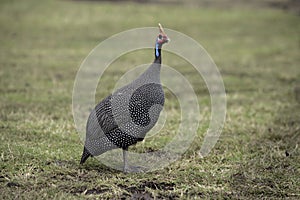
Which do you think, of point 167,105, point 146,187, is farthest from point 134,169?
point 167,105

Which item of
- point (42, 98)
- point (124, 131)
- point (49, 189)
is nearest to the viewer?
point (49, 189)

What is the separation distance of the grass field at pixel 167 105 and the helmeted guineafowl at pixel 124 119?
11.8 inches

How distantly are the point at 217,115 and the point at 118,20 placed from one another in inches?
410

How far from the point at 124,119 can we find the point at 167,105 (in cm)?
330

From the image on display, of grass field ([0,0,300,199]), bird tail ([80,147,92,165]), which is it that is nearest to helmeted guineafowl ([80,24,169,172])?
bird tail ([80,147,92,165])

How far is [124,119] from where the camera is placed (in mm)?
5199

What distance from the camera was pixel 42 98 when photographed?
332 inches

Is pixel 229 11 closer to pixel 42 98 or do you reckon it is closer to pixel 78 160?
pixel 42 98

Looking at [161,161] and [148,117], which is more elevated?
[148,117]

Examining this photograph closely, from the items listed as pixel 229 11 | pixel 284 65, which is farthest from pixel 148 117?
pixel 229 11

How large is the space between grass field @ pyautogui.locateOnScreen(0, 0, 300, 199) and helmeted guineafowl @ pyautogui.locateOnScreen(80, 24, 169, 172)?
0.30 m

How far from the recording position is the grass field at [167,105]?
16.1ft

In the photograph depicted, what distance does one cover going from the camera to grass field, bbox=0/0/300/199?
4914 millimetres

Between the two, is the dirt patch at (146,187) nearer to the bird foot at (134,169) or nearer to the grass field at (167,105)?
the grass field at (167,105)
